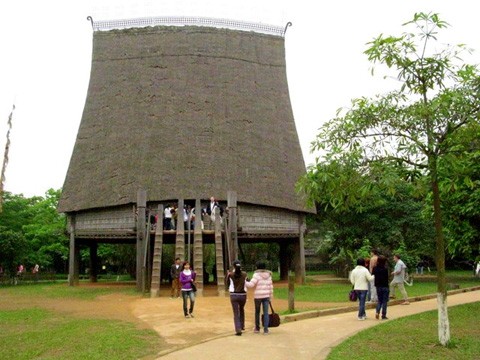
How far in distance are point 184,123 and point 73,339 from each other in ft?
52.9

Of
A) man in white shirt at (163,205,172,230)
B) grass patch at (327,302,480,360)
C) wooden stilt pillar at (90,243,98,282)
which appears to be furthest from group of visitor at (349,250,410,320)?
wooden stilt pillar at (90,243,98,282)

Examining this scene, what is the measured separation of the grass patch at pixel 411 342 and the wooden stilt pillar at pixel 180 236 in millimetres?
8822

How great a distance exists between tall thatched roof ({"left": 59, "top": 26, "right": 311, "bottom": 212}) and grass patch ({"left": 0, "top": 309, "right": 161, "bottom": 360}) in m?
11.9

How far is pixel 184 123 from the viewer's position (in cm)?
2547

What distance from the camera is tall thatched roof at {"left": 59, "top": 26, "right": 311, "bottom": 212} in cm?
2466

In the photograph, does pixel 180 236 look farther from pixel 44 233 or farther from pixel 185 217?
pixel 44 233

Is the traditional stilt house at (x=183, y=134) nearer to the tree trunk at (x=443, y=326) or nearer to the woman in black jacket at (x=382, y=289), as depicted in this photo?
Answer: the woman in black jacket at (x=382, y=289)

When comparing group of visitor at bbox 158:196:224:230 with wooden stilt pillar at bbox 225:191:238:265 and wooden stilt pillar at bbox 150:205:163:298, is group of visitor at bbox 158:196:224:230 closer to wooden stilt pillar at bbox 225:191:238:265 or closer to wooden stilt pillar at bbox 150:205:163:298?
wooden stilt pillar at bbox 150:205:163:298

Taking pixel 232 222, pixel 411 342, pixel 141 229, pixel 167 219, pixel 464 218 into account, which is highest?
pixel 167 219

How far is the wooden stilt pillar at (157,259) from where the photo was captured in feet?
60.4

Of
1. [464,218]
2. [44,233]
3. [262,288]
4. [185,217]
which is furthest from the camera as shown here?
[44,233]

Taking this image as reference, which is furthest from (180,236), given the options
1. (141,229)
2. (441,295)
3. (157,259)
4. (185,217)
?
(441,295)

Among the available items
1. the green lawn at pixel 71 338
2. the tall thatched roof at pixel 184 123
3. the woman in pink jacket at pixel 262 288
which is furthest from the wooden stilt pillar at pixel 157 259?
the woman in pink jacket at pixel 262 288

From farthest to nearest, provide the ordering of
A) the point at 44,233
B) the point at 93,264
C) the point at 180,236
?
the point at 44,233 < the point at 93,264 < the point at 180,236
